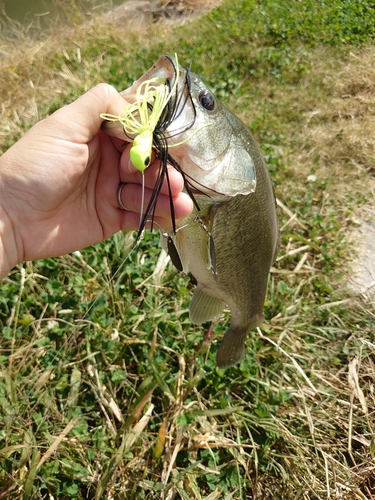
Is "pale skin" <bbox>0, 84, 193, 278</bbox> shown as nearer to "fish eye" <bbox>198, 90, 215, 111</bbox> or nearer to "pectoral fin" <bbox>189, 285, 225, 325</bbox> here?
"fish eye" <bbox>198, 90, 215, 111</bbox>

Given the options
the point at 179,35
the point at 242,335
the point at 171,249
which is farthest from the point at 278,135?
the point at 179,35

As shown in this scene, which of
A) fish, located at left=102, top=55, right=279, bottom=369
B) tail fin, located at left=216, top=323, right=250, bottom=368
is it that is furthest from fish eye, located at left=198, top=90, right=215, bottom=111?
tail fin, located at left=216, top=323, right=250, bottom=368

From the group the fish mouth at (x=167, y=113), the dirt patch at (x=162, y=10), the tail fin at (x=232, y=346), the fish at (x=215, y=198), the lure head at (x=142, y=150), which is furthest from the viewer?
the dirt patch at (x=162, y=10)

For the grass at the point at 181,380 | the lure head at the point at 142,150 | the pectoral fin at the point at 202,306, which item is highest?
the lure head at the point at 142,150

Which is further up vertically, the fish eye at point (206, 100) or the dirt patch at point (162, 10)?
the fish eye at point (206, 100)

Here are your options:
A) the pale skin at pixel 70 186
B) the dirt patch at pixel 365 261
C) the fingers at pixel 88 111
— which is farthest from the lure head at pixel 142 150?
the dirt patch at pixel 365 261

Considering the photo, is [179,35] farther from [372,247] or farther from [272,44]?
[372,247]

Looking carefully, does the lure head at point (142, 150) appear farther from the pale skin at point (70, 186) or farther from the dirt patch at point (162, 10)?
the dirt patch at point (162, 10)

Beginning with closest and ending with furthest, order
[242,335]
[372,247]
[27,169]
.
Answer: [27,169] < [242,335] < [372,247]
